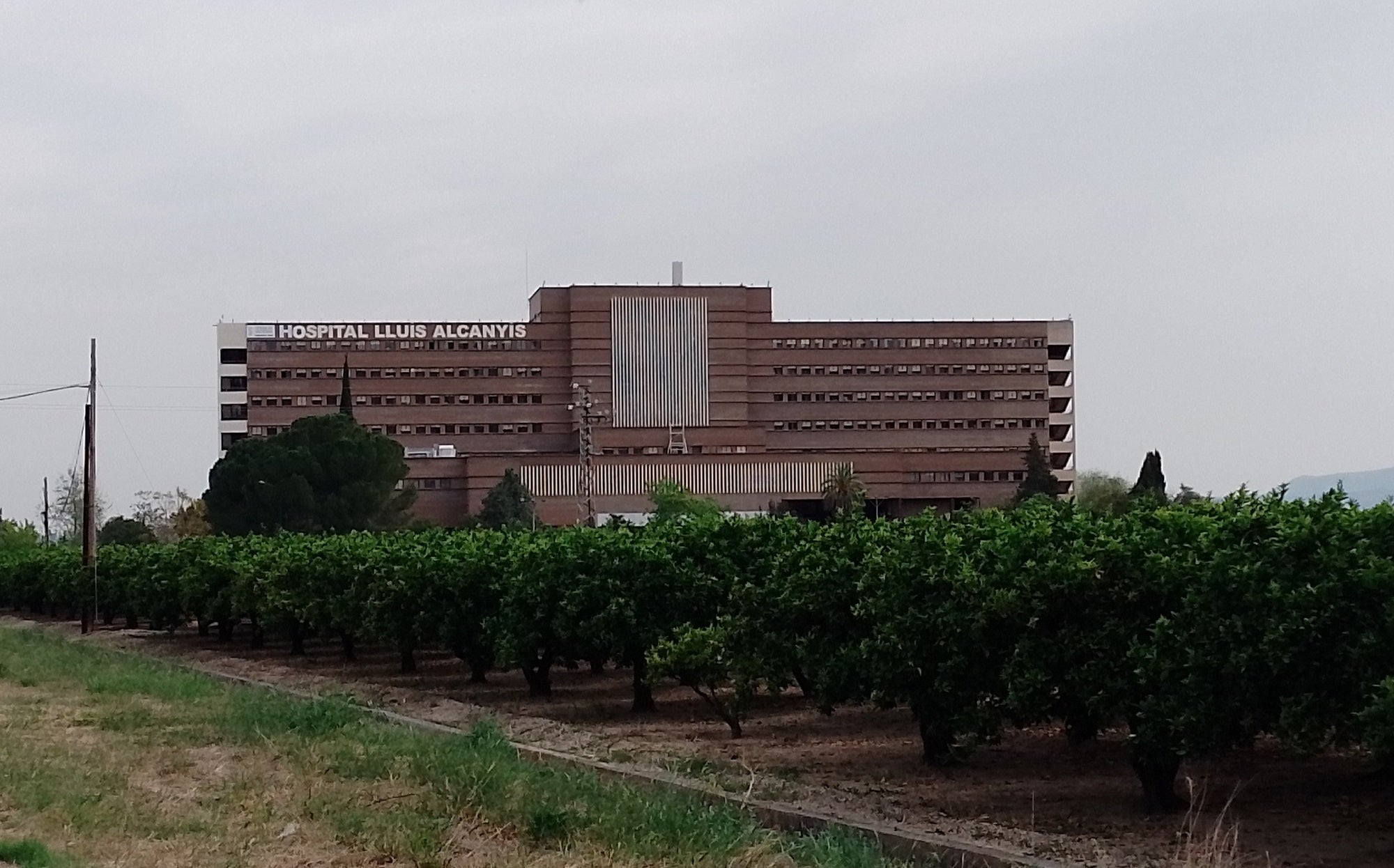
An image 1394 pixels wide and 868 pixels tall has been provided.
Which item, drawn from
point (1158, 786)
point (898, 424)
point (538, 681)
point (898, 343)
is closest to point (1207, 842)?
point (1158, 786)

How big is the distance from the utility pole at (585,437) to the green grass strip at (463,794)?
143ft

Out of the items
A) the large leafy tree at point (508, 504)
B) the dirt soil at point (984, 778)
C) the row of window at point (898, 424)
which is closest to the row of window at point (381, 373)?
the large leafy tree at point (508, 504)

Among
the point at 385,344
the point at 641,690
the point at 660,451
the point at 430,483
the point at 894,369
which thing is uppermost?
the point at 385,344

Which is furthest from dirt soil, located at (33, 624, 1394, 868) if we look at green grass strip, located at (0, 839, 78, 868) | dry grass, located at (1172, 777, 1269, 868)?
green grass strip, located at (0, 839, 78, 868)

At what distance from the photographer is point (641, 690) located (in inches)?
683

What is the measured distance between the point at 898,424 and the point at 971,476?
7.68 m

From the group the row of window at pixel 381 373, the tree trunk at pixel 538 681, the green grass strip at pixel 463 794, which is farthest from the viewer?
the row of window at pixel 381 373

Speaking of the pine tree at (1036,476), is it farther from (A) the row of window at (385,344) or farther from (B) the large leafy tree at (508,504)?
(A) the row of window at (385,344)

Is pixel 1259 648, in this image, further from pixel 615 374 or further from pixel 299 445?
pixel 615 374

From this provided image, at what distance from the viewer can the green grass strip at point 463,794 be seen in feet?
27.5

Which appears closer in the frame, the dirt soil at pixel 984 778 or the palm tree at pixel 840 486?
the dirt soil at pixel 984 778

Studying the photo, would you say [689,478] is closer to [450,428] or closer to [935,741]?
[450,428]

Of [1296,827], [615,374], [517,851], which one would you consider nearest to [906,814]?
[1296,827]

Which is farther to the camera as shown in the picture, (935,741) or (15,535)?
(15,535)
